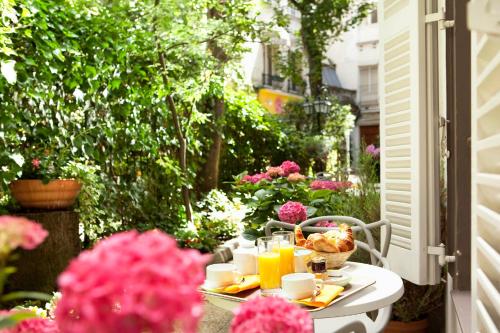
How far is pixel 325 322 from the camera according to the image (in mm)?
2385

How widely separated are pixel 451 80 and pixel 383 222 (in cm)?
77

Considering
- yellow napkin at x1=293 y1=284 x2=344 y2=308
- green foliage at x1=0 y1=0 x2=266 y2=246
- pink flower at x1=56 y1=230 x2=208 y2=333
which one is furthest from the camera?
green foliage at x1=0 y1=0 x2=266 y2=246

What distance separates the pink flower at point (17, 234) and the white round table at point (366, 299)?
47.9 inches

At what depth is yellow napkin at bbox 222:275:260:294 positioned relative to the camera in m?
1.83

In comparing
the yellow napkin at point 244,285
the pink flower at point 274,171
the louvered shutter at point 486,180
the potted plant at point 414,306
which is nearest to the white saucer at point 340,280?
the yellow napkin at point 244,285

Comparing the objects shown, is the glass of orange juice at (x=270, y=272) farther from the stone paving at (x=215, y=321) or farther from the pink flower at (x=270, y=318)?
the stone paving at (x=215, y=321)

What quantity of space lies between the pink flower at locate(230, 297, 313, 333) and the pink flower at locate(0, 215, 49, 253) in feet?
0.72

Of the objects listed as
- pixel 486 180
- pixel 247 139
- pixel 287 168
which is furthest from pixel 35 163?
pixel 247 139

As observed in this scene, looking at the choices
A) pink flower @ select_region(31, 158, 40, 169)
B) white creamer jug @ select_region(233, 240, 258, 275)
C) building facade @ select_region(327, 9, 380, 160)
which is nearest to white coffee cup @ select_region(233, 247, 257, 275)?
white creamer jug @ select_region(233, 240, 258, 275)

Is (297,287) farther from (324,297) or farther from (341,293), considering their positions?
(341,293)

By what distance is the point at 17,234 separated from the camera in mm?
524

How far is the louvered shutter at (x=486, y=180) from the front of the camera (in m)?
1.07

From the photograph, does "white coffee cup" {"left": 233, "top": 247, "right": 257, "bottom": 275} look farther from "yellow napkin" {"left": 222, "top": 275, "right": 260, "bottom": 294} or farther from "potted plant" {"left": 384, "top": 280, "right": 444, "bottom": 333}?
"potted plant" {"left": 384, "top": 280, "right": 444, "bottom": 333}

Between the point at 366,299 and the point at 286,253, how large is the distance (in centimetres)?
32
